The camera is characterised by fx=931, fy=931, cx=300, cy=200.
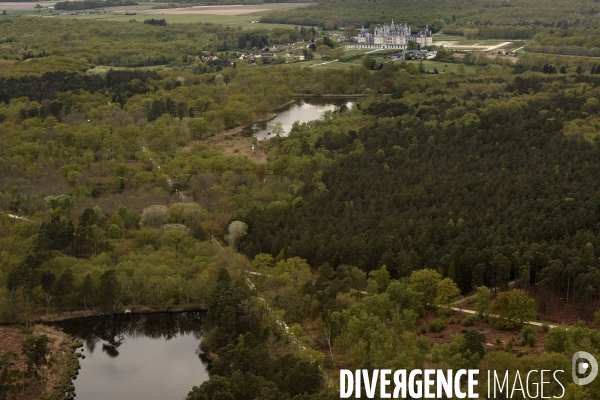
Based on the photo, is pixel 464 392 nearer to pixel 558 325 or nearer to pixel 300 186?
pixel 558 325

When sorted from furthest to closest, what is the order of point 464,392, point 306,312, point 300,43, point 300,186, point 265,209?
point 300,43 < point 300,186 < point 265,209 < point 306,312 < point 464,392

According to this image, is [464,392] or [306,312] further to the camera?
[306,312]

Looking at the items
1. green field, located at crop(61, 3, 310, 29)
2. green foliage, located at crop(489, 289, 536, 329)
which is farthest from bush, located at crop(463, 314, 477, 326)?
green field, located at crop(61, 3, 310, 29)

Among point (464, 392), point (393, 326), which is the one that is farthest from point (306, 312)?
point (464, 392)

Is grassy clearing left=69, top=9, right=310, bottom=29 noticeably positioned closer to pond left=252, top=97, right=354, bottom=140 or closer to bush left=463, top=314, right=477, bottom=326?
pond left=252, top=97, right=354, bottom=140

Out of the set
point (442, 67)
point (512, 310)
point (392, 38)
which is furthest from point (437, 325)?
point (392, 38)

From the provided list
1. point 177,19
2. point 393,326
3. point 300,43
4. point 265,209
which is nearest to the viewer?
point 393,326

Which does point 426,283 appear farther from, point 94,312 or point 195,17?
point 195,17
